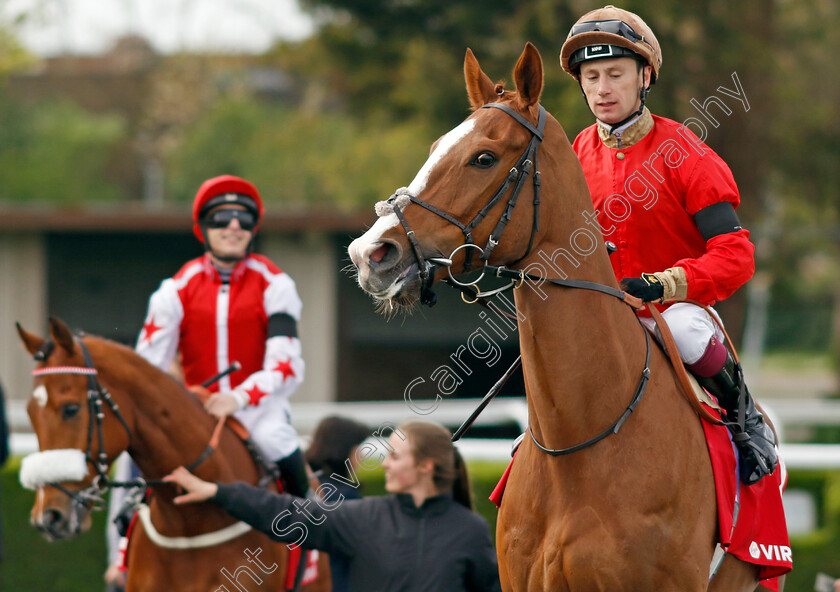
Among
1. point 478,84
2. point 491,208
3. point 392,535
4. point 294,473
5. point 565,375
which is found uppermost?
→ point 478,84

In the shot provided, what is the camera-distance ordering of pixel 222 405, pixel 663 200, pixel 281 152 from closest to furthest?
pixel 663 200 < pixel 222 405 < pixel 281 152

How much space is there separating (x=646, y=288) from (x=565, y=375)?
355mm

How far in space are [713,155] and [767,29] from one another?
9.87 meters

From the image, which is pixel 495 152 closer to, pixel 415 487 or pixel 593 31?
pixel 593 31

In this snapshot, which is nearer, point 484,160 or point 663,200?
point 484,160

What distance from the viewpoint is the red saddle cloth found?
288 centimetres

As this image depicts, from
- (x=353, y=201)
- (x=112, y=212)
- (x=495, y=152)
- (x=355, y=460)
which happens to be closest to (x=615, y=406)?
(x=495, y=152)

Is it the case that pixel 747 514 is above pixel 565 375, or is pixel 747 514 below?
below

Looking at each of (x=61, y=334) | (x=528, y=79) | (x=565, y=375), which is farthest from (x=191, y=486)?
(x=528, y=79)

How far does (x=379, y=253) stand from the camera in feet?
8.12

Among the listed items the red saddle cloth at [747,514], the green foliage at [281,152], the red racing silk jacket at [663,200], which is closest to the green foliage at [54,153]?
the green foliage at [281,152]

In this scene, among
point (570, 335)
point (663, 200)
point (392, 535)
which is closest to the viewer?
point (570, 335)

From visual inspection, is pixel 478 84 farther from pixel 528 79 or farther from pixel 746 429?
pixel 746 429

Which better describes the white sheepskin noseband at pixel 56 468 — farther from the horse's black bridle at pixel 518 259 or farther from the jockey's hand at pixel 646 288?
the jockey's hand at pixel 646 288
